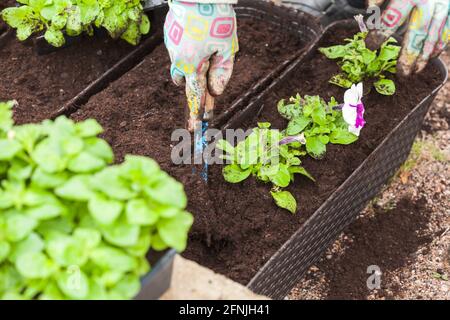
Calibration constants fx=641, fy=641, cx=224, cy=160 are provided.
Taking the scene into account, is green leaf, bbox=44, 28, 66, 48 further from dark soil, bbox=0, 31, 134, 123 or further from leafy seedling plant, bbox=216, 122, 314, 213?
leafy seedling plant, bbox=216, 122, 314, 213

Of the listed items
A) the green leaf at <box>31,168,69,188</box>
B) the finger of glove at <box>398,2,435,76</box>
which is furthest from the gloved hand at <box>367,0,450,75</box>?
the green leaf at <box>31,168,69,188</box>

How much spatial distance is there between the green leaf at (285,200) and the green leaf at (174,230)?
0.88m

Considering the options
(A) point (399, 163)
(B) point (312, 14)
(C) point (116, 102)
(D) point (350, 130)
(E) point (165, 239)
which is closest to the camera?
(E) point (165, 239)

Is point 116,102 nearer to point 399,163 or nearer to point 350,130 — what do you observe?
point 350,130

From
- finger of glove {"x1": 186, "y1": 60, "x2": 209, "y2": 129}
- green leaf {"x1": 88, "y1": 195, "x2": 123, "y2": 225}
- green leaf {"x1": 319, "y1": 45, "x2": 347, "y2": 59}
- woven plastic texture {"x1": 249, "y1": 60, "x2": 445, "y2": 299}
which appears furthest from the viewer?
green leaf {"x1": 319, "y1": 45, "x2": 347, "y2": 59}

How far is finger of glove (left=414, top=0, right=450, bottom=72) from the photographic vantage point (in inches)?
68.3

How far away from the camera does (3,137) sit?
1.31 metres

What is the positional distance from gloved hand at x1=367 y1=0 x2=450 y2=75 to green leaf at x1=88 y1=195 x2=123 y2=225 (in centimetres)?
101

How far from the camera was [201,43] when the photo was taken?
1725mm

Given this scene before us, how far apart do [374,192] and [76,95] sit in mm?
1209

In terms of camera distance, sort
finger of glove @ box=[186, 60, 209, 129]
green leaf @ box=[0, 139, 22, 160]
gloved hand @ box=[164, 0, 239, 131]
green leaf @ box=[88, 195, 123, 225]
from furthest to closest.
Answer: finger of glove @ box=[186, 60, 209, 129] → gloved hand @ box=[164, 0, 239, 131] → green leaf @ box=[0, 139, 22, 160] → green leaf @ box=[88, 195, 123, 225]

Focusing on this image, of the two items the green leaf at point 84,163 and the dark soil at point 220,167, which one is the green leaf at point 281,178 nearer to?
the dark soil at point 220,167

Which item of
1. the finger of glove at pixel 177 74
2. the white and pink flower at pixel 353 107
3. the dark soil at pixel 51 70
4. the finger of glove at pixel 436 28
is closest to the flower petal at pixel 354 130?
the white and pink flower at pixel 353 107

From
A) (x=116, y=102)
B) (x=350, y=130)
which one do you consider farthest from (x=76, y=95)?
(x=350, y=130)
